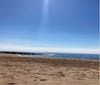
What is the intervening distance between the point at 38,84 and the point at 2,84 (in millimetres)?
1341

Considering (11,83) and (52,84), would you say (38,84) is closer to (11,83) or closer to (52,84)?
(52,84)

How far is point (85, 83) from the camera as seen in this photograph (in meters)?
6.88

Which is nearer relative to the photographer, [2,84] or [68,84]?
[2,84]

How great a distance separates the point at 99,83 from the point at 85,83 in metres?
0.58

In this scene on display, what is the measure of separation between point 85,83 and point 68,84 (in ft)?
2.60

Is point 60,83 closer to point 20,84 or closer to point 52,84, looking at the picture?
point 52,84

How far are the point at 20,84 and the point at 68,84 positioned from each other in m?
1.88

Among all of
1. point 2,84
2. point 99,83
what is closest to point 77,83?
point 99,83

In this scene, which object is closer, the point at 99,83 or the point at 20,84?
the point at 20,84

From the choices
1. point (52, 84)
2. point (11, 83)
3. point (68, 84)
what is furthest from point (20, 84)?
point (68, 84)

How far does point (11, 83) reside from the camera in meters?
6.39

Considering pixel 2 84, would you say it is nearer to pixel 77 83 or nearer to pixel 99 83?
pixel 77 83

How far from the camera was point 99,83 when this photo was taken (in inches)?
270

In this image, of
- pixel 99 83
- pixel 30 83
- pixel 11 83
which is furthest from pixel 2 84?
pixel 99 83
